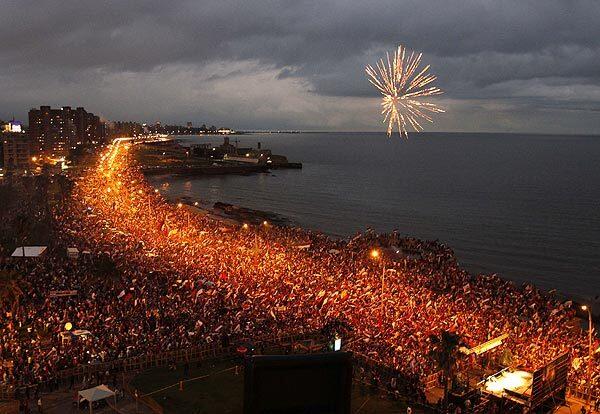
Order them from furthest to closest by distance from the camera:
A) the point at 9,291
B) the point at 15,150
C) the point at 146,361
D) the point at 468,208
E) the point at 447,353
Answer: the point at 15,150 < the point at 468,208 < the point at 9,291 < the point at 146,361 < the point at 447,353

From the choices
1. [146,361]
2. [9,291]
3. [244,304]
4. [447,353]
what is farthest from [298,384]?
[9,291]

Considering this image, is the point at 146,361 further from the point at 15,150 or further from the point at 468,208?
the point at 15,150

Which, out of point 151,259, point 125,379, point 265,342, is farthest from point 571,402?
point 151,259

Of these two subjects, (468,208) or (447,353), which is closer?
(447,353)

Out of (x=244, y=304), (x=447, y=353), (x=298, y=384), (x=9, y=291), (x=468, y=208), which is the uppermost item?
(x=298, y=384)

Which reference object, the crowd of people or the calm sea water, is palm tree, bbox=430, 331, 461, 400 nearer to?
the crowd of people

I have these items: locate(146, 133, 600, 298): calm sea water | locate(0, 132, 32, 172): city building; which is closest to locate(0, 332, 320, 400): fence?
locate(146, 133, 600, 298): calm sea water

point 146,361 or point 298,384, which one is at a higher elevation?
point 298,384
